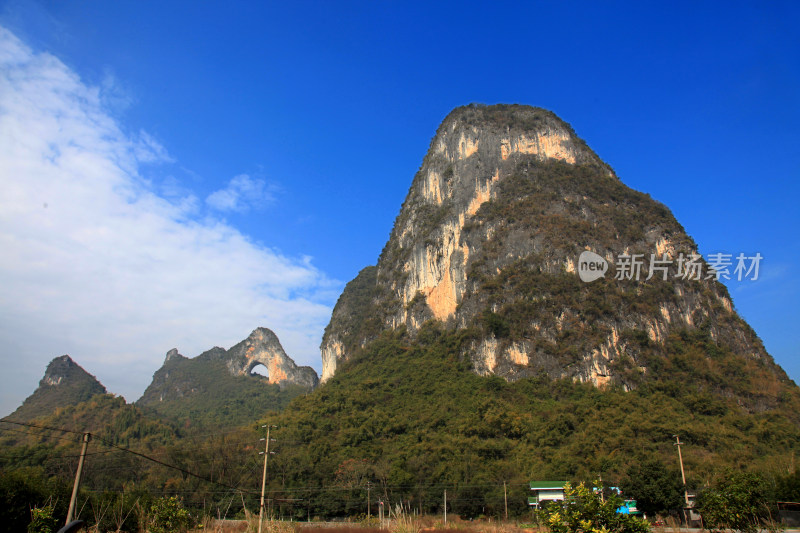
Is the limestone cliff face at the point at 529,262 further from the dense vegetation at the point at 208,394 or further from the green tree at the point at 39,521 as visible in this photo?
the green tree at the point at 39,521

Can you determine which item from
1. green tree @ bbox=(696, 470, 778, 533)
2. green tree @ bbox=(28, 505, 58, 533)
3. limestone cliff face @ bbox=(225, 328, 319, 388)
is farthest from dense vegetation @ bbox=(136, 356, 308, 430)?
green tree @ bbox=(696, 470, 778, 533)

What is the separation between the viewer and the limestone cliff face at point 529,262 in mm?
50125

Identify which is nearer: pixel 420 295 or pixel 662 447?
pixel 662 447

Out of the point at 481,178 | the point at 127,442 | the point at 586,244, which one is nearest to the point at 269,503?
the point at 127,442

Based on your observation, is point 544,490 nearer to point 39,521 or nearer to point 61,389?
point 39,521

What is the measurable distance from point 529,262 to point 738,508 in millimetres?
44970

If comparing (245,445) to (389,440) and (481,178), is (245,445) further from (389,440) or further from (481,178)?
(481,178)

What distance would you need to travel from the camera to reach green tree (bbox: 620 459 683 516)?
24391 mm

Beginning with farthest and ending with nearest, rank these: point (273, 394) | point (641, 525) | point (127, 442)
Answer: point (273, 394) < point (127, 442) < point (641, 525)

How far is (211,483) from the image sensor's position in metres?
37.3

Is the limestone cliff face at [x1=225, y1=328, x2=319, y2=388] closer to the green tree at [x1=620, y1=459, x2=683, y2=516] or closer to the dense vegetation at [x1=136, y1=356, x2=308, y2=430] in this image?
the dense vegetation at [x1=136, y1=356, x2=308, y2=430]

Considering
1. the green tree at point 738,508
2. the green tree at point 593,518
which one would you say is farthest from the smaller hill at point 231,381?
the green tree at point 593,518

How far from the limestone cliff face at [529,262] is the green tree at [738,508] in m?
34.3

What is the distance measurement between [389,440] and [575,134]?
167 ft
